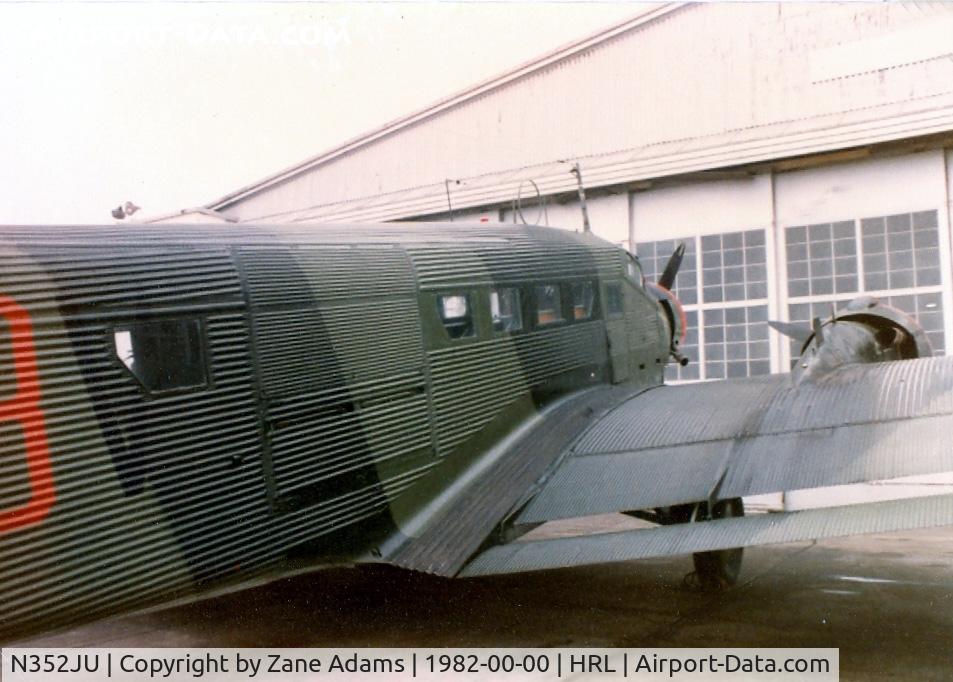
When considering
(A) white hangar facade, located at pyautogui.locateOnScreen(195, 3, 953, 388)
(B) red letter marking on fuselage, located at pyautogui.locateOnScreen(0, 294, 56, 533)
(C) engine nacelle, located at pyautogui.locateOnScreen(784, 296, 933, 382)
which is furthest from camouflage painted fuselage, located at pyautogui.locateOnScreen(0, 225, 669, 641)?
(A) white hangar facade, located at pyautogui.locateOnScreen(195, 3, 953, 388)

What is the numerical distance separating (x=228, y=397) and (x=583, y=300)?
12.6 feet

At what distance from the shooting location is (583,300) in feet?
25.7

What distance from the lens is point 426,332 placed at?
19.6ft

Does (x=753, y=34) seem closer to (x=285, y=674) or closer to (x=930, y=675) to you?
(x=930, y=675)

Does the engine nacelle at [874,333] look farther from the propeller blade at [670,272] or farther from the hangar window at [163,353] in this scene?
the hangar window at [163,353]

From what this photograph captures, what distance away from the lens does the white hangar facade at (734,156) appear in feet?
35.9

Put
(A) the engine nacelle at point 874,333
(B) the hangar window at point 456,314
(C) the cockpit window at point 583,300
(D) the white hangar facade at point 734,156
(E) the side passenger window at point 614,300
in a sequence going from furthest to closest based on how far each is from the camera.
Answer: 1. (D) the white hangar facade at point 734,156
2. (A) the engine nacelle at point 874,333
3. (E) the side passenger window at point 614,300
4. (C) the cockpit window at point 583,300
5. (B) the hangar window at point 456,314

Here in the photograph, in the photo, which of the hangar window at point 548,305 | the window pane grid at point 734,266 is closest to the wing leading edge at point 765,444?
the hangar window at point 548,305

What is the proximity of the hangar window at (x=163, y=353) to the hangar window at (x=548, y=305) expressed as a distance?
A: 311 cm

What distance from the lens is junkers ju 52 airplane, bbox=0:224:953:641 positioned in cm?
402

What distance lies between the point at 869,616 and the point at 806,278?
6859 millimetres

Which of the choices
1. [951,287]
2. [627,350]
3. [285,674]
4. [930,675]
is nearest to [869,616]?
[930,675]
